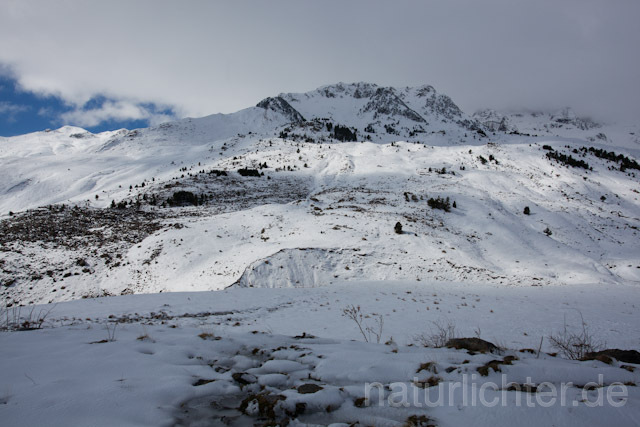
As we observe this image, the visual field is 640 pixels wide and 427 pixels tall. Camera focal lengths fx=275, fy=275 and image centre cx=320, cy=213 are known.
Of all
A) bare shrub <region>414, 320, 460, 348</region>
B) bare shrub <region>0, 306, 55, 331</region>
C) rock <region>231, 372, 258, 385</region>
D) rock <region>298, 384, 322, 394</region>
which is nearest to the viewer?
rock <region>298, 384, 322, 394</region>

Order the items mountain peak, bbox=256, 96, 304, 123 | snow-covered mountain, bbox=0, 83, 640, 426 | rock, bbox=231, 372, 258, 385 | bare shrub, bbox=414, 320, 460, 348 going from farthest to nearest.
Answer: mountain peak, bbox=256, 96, 304, 123 < bare shrub, bbox=414, 320, 460, 348 < rock, bbox=231, 372, 258, 385 < snow-covered mountain, bbox=0, 83, 640, 426

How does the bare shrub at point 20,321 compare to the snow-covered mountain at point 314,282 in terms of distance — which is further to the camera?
the bare shrub at point 20,321

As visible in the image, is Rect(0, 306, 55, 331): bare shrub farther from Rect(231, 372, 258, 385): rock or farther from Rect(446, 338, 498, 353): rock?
Rect(446, 338, 498, 353): rock

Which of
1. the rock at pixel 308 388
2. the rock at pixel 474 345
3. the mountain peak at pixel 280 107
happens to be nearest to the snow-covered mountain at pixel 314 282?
the rock at pixel 308 388

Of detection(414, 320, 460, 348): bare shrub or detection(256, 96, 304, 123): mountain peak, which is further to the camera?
detection(256, 96, 304, 123): mountain peak

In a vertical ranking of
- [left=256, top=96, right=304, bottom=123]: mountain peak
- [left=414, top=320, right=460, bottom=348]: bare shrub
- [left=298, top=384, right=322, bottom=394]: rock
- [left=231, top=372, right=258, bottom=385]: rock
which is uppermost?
[left=256, top=96, right=304, bottom=123]: mountain peak

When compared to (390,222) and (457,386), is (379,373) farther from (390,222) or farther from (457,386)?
(390,222)

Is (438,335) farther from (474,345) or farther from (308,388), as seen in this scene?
(308,388)

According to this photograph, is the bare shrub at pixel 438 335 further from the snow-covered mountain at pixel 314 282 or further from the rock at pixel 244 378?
the rock at pixel 244 378

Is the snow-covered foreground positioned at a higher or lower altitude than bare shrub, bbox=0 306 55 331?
higher

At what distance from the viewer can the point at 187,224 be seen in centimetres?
2462

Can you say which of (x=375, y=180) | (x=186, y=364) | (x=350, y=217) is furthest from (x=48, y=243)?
(x=375, y=180)

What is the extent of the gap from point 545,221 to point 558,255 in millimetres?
7721

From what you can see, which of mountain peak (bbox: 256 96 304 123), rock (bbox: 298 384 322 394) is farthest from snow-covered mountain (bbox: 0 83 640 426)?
mountain peak (bbox: 256 96 304 123)
